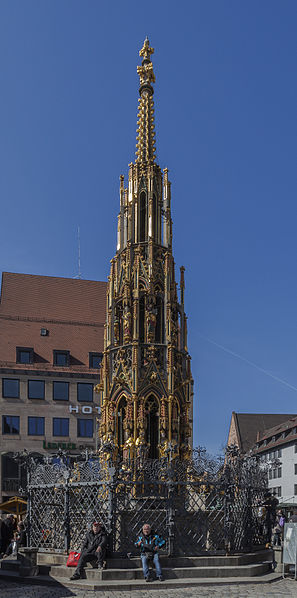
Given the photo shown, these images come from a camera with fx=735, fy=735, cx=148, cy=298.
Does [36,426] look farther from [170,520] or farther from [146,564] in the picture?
[146,564]

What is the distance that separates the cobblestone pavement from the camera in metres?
15.7

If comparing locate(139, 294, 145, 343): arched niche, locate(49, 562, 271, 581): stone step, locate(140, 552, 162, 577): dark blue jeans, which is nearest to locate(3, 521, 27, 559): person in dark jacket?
locate(49, 562, 271, 581): stone step

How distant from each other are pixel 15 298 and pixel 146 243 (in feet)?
106

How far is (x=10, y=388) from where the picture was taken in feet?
162

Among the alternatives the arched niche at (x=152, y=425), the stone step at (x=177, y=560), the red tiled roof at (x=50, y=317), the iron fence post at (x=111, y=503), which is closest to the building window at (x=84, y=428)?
the red tiled roof at (x=50, y=317)

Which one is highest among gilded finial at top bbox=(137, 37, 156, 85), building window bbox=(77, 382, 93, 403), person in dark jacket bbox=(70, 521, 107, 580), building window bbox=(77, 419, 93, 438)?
gilded finial at top bbox=(137, 37, 156, 85)

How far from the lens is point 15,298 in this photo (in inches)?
2160

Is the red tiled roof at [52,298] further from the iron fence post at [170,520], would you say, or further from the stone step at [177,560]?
the iron fence post at [170,520]

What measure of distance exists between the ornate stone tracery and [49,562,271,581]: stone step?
13.4 ft

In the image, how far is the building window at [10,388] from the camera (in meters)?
49.2

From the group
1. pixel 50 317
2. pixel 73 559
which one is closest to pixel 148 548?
pixel 73 559

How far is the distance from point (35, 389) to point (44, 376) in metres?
1.07

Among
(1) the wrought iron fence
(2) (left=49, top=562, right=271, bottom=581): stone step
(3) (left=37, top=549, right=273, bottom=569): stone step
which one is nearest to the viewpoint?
(2) (left=49, top=562, right=271, bottom=581): stone step

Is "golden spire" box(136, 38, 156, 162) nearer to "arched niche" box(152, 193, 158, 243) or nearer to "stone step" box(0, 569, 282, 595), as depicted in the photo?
"arched niche" box(152, 193, 158, 243)
